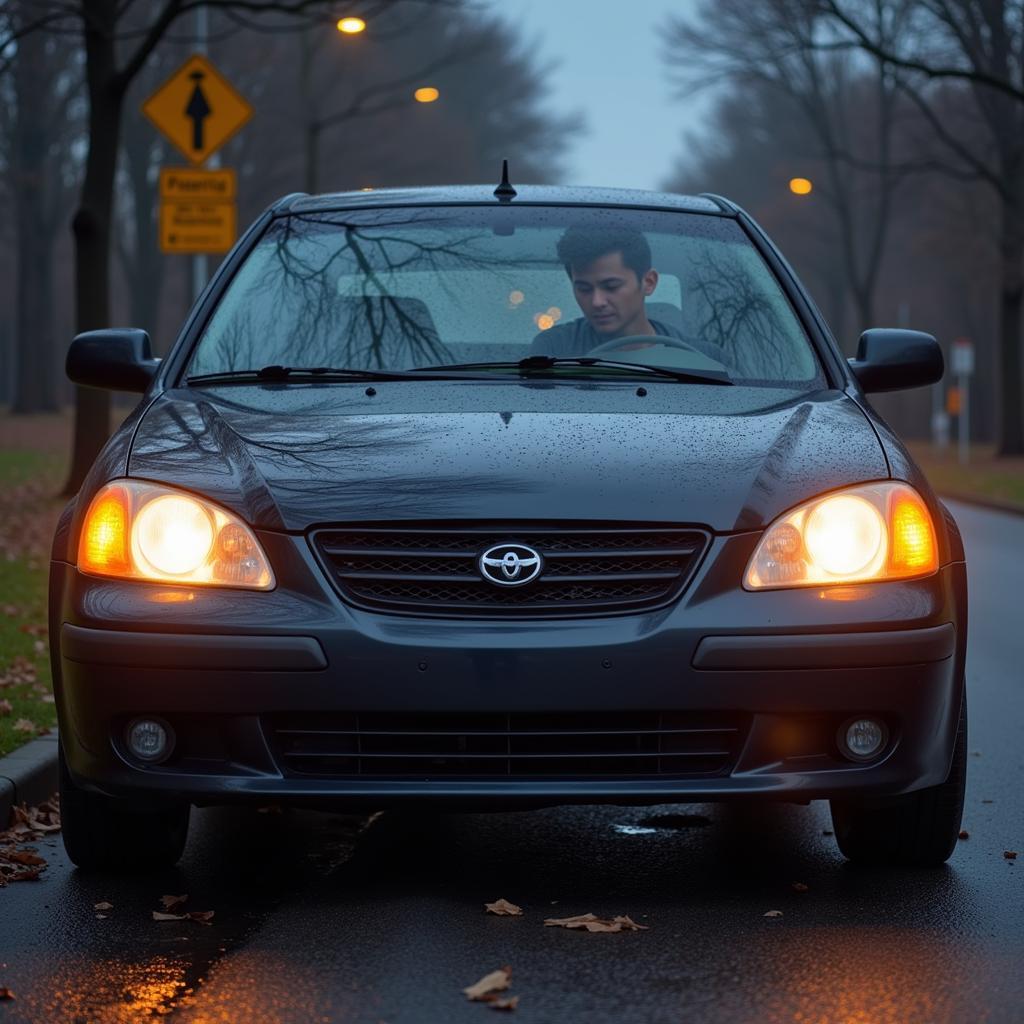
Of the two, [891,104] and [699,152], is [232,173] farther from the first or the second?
[699,152]

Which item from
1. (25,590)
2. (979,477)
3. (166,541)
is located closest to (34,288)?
(979,477)

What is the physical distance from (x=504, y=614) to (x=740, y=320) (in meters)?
1.63

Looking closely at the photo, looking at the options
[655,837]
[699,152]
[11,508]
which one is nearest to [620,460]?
[655,837]

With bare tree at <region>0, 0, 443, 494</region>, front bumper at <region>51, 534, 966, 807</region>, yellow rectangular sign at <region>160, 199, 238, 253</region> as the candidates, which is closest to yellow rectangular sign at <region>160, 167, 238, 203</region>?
yellow rectangular sign at <region>160, 199, 238, 253</region>

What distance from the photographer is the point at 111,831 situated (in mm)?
5074

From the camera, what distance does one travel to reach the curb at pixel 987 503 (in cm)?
2340

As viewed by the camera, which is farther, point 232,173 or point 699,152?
point 699,152

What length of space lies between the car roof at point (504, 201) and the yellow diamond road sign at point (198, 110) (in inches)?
418

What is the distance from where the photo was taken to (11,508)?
1878 cm

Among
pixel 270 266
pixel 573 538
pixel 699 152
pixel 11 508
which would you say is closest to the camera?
pixel 573 538

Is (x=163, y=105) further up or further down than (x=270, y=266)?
further up

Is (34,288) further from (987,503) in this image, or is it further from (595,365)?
(595,365)

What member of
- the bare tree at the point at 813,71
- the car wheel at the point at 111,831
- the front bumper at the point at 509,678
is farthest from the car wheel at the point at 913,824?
the bare tree at the point at 813,71

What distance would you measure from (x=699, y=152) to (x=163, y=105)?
64.0 meters
